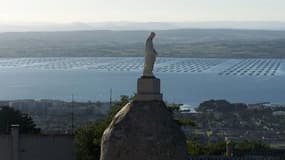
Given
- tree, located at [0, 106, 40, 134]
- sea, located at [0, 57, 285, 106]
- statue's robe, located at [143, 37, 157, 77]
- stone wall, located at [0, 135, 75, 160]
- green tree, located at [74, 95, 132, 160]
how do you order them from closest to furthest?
1. statue's robe, located at [143, 37, 157, 77]
2. green tree, located at [74, 95, 132, 160]
3. stone wall, located at [0, 135, 75, 160]
4. tree, located at [0, 106, 40, 134]
5. sea, located at [0, 57, 285, 106]

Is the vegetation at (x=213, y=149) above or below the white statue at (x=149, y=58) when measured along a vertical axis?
below

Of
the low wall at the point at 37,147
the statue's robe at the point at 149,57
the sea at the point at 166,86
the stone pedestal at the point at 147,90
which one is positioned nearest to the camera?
the stone pedestal at the point at 147,90

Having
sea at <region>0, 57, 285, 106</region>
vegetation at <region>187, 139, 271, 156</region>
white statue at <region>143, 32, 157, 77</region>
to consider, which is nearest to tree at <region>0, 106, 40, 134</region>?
vegetation at <region>187, 139, 271, 156</region>

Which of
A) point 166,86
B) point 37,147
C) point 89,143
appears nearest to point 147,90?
point 89,143

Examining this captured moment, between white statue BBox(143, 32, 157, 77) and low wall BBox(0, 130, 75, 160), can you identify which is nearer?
white statue BBox(143, 32, 157, 77)

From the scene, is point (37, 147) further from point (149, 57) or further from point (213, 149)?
point (149, 57)

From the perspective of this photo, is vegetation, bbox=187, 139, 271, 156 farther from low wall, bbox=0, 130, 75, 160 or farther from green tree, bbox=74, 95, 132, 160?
low wall, bbox=0, 130, 75, 160

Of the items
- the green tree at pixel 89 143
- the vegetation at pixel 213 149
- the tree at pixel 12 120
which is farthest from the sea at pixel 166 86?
the green tree at pixel 89 143

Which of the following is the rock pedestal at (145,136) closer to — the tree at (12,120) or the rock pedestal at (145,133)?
the rock pedestal at (145,133)

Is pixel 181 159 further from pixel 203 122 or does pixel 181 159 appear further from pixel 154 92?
pixel 203 122
